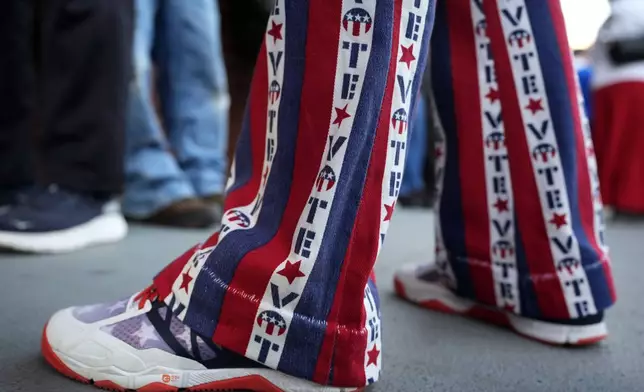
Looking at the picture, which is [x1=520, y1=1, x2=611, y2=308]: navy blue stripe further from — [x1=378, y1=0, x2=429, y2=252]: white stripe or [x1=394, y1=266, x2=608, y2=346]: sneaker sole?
[x1=378, y1=0, x2=429, y2=252]: white stripe

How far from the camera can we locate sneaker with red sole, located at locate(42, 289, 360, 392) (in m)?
0.48

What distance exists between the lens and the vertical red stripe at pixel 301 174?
448 millimetres

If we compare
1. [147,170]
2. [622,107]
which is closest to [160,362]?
[147,170]

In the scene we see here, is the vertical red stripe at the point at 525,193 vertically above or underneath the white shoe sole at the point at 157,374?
above

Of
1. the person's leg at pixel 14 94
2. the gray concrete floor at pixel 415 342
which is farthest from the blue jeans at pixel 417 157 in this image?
the person's leg at pixel 14 94

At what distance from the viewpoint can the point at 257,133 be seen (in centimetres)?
52

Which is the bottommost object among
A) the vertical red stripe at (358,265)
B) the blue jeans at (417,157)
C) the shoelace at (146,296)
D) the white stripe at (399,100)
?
the blue jeans at (417,157)

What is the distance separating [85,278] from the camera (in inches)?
33.7

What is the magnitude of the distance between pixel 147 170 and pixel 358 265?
1024 millimetres

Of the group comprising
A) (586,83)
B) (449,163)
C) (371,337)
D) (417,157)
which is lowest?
(417,157)

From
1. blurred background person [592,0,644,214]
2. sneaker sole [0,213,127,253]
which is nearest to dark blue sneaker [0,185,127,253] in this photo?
sneaker sole [0,213,127,253]

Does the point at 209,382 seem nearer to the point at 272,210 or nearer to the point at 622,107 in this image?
the point at 272,210

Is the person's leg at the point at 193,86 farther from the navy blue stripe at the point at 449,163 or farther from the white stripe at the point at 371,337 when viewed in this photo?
the white stripe at the point at 371,337

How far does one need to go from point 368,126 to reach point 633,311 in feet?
1.89
